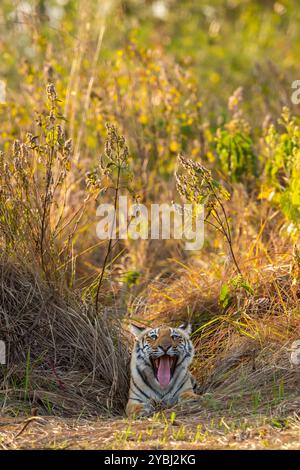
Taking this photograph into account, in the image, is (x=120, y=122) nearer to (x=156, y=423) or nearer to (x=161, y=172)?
(x=161, y=172)

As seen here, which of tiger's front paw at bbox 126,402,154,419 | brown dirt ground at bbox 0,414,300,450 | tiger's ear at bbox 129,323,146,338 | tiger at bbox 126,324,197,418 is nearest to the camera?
brown dirt ground at bbox 0,414,300,450

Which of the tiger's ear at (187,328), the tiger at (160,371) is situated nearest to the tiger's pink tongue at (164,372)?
the tiger at (160,371)

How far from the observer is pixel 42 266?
20.1 feet

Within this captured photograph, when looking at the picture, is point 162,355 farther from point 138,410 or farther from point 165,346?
point 138,410

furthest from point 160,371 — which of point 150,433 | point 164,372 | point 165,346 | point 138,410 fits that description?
point 150,433

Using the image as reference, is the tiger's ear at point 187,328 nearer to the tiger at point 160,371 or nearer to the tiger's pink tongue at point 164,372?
the tiger at point 160,371

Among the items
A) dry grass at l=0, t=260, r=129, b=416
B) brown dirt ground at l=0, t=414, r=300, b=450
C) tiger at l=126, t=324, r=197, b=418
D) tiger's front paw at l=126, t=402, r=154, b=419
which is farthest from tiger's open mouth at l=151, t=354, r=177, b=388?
brown dirt ground at l=0, t=414, r=300, b=450

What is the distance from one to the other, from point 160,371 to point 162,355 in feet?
0.34

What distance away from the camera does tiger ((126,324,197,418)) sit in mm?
5762

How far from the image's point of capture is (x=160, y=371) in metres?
5.80

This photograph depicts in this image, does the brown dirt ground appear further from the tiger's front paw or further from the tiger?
the tiger

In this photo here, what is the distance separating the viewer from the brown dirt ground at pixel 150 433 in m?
4.74
